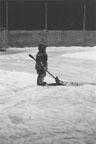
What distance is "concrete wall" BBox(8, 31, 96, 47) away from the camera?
28.8m

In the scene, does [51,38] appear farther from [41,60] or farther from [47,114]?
[47,114]

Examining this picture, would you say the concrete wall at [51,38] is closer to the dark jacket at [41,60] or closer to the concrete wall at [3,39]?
the concrete wall at [3,39]

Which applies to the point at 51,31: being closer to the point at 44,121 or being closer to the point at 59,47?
the point at 59,47

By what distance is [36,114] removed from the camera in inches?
295

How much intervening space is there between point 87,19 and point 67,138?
23.8 m

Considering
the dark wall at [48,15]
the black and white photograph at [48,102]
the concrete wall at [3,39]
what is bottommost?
the black and white photograph at [48,102]

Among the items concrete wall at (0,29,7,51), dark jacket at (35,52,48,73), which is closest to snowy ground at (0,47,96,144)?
dark jacket at (35,52,48,73)

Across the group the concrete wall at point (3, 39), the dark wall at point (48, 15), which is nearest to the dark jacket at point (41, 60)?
the concrete wall at point (3, 39)

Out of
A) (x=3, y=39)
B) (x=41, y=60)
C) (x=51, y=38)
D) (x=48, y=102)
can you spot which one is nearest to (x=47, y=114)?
(x=48, y=102)

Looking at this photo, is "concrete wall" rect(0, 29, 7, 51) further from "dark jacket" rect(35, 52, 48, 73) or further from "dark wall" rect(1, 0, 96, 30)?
"dark jacket" rect(35, 52, 48, 73)

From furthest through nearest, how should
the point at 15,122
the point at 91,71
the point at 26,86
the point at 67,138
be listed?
1. the point at 91,71
2. the point at 26,86
3. the point at 15,122
4. the point at 67,138

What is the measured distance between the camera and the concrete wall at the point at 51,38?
1134 inches

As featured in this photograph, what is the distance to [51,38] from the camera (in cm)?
2902

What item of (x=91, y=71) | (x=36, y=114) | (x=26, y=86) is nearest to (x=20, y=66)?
(x=91, y=71)
